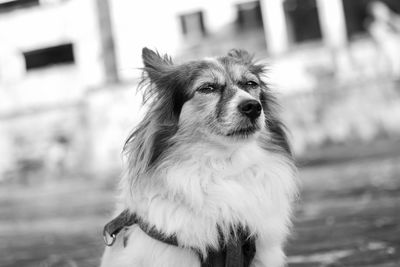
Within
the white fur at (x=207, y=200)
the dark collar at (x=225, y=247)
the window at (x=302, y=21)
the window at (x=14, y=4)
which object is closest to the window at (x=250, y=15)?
the window at (x=302, y=21)

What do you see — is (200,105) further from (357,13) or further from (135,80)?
(357,13)

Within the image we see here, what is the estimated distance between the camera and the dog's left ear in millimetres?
4219

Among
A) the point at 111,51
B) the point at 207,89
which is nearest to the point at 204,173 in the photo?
the point at 207,89

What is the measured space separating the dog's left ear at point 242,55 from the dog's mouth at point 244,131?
0.66 m

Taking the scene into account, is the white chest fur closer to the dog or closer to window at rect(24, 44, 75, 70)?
the dog

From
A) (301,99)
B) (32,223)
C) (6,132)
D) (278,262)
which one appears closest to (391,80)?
(301,99)

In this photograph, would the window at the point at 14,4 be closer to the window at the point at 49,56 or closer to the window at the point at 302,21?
the window at the point at 49,56

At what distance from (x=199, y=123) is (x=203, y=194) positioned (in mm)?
518

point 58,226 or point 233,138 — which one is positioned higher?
point 233,138

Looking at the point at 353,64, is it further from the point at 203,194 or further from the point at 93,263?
the point at 203,194

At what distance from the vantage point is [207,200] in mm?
3516

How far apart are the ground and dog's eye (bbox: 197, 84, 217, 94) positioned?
1172 mm

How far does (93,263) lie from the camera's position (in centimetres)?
579

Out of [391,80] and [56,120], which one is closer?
[391,80]
